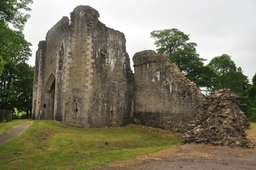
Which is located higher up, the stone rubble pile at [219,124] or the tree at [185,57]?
the tree at [185,57]

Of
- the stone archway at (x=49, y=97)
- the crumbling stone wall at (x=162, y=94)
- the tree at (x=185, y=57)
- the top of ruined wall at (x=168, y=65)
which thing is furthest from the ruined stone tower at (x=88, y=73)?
the tree at (x=185, y=57)

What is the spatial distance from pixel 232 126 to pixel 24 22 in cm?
1191

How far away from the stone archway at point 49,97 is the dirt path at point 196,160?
14781mm

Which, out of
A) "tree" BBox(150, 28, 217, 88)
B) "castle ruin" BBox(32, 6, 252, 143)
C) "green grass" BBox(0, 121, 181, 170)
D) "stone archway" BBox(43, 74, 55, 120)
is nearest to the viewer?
"green grass" BBox(0, 121, 181, 170)

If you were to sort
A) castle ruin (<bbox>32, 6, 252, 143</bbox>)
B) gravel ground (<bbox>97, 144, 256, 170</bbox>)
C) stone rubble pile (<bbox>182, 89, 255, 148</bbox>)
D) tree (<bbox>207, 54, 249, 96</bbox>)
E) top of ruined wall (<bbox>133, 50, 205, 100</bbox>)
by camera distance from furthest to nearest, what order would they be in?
tree (<bbox>207, 54, 249, 96</bbox>)
castle ruin (<bbox>32, 6, 252, 143</bbox>)
top of ruined wall (<bbox>133, 50, 205, 100</bbox>)
stone rubble pile (<bbox>182, 89, 255, 148</bbox>)
gravel ground (<bbox>97, 144, 256, 170</bbox>)

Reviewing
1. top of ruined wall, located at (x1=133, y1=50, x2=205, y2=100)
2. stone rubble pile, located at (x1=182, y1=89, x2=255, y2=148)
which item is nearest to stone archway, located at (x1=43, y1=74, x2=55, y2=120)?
top of ruined wall, located at (x1=133, y1=50, x2=205, y2=100)

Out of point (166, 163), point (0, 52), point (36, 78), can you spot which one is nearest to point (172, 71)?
point (166, 163)

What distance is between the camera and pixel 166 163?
9453 mm

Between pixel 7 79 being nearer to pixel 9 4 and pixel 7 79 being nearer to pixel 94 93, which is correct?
pixel 94 93

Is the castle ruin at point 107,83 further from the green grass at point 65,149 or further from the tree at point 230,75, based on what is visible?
the tree at point 230,75

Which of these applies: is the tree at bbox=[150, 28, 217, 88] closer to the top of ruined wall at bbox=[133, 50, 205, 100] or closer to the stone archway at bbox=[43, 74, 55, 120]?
the top of ruined wall at bbox=[133, 50, 205, 100]

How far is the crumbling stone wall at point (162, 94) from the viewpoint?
17984 mm

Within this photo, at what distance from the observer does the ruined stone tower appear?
1925cm

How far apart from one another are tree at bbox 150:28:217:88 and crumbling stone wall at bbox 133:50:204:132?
1215cm
